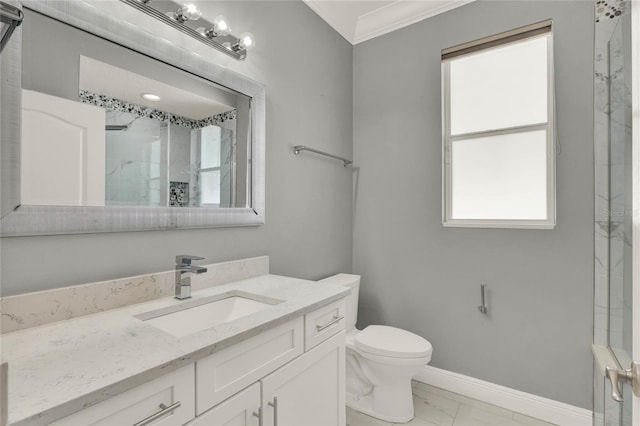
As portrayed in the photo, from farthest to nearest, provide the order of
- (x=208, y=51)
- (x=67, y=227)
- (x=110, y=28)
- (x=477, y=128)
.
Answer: (x=477, y=128)
(x=208, y=51)
(x=110, y=28)
(x=67, y=227)

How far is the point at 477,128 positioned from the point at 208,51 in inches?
68.4

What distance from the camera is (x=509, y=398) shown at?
1.97 meters

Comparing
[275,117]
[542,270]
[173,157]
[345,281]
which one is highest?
[275,117]

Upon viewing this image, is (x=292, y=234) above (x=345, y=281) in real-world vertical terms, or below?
above

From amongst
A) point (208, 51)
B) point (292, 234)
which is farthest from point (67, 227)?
point (292, 234)

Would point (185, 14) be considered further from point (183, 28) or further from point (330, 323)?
point (330, 323)

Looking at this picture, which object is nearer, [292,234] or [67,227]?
[67,227]

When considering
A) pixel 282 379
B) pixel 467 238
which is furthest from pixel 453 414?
pixel 282 379

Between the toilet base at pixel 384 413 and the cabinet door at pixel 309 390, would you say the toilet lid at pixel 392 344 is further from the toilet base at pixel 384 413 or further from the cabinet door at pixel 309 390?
the cabinet door at pixel 309 390

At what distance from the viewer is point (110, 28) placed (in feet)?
3.82

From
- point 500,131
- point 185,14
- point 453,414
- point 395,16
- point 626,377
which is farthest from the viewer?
point 395,16

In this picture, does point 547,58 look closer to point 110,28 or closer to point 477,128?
point 477,128

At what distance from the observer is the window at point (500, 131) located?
194cm

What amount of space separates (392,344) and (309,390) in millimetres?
778
